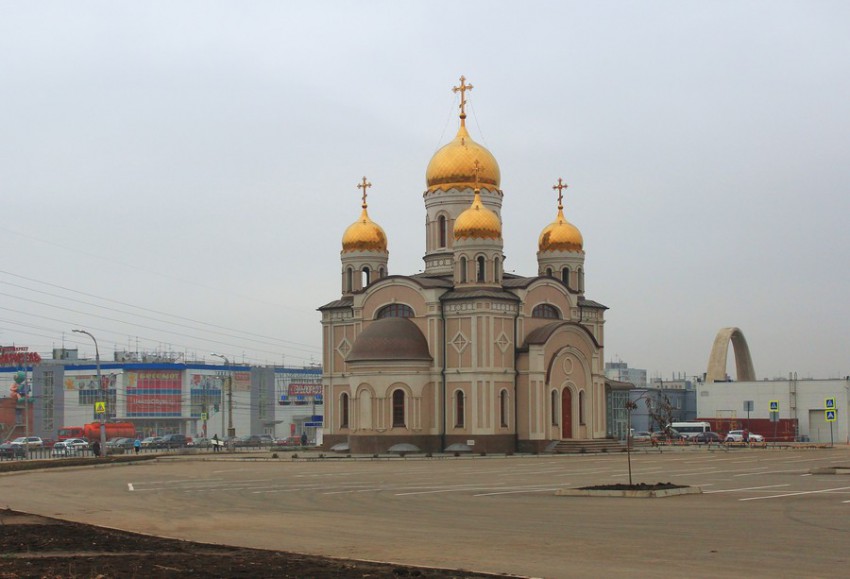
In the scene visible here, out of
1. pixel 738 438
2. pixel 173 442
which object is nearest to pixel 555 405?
pixel 738 438

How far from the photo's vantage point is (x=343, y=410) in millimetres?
71812

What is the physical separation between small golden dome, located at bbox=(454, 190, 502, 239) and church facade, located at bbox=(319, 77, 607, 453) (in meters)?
0.06

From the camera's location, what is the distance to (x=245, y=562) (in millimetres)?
16297

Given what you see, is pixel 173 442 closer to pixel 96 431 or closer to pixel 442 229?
pixel 96 431

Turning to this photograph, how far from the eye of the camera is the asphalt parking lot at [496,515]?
55.5ft

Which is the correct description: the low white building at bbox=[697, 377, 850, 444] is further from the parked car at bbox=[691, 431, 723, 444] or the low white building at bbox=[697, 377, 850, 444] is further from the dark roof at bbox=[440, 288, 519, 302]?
the dark roof at bbox=[440, 288, 519, 302]

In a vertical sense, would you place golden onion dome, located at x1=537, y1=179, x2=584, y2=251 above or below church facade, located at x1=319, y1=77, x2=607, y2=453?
above

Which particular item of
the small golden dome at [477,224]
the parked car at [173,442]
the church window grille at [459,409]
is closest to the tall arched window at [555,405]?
the church window grille at [459,409]

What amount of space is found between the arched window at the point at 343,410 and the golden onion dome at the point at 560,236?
52.6ft

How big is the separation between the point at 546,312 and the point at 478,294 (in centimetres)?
675

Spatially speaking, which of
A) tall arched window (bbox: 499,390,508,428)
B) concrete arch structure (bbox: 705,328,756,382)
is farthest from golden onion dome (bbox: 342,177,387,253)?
concrete arch structure (bbox: 705,328,756,382)

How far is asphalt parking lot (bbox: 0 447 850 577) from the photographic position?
16906 mm

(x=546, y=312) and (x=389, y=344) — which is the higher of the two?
(x=546, y=312)

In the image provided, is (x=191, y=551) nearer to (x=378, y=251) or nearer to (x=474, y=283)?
(x=474, y=283)
